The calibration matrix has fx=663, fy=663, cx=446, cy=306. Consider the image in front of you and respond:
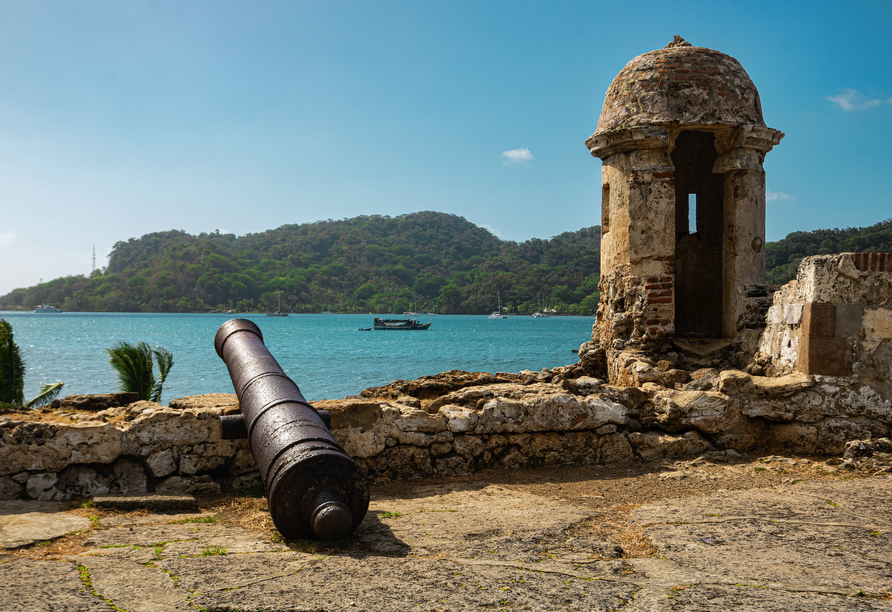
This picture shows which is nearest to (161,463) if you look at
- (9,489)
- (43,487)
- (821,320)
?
(43,487)

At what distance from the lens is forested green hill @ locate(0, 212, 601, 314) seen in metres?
81.9

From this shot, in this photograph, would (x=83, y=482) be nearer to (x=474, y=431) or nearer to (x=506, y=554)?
(x=474, y=431)

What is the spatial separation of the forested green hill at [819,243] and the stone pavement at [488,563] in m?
11.0

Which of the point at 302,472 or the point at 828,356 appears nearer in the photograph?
the point at 302,472

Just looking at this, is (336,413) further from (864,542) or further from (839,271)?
(839,271)

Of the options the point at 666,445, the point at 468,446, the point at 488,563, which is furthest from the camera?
the point at 666,445

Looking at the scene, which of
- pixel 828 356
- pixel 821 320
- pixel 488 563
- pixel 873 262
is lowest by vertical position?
pixel 488 563

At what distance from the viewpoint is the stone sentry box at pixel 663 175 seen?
24.1 feet

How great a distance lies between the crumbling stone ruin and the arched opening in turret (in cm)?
194

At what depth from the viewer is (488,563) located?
3.10 meters

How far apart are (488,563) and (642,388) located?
3607mm

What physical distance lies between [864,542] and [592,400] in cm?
247

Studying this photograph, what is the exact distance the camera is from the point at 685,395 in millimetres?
5863

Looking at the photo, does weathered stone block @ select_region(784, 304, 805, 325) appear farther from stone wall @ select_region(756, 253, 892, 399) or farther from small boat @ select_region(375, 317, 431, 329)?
small boat @ select_region(375, 317, 431, 329)
